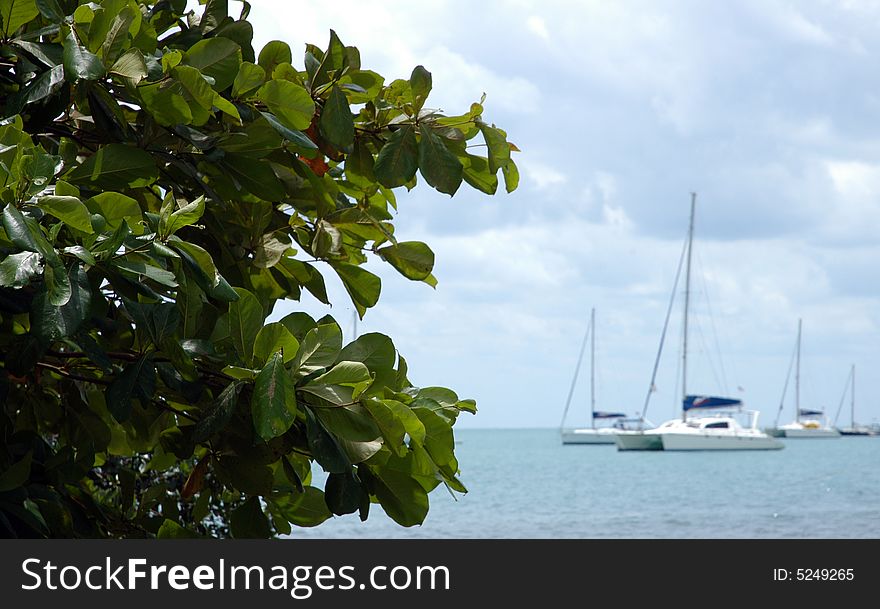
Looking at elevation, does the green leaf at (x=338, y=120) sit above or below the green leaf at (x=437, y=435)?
above

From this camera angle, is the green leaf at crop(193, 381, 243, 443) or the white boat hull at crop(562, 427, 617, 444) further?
the white boat hull at crop(562, 427, 617, 444)

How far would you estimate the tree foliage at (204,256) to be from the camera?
6.86 ft

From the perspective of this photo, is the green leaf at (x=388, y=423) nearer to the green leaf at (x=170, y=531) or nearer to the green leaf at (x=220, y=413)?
the green leaf at (x=220, y=413)

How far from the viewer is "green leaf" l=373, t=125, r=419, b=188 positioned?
284cm

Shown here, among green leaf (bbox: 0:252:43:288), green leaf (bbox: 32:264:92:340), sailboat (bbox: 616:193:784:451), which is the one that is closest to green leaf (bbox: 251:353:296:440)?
green leaf (bbox: 32:264:92:340)

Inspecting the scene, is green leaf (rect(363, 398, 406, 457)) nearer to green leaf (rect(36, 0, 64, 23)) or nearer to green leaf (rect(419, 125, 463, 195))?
green leaf (rect(419, 125, 463, 195))

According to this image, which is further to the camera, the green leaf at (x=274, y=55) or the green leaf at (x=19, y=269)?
the green leaf at (x=274, y=55)

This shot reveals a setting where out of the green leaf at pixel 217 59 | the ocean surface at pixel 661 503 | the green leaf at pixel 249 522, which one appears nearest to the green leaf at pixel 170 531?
the green leaf at pixel 249 522

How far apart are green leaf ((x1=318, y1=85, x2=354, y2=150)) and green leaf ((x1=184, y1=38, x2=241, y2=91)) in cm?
34

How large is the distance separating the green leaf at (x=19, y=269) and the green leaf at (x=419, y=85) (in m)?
1.27
